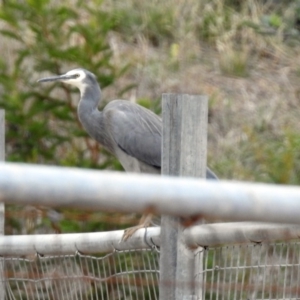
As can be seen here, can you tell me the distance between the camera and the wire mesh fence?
2795 millimetres

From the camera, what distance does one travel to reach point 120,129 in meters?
6.09

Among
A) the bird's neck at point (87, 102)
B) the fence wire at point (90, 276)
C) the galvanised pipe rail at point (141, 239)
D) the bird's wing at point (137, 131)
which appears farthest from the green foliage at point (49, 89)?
the galvanised pipe rail at point (141, 239)

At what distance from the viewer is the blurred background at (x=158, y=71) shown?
7.16 meters

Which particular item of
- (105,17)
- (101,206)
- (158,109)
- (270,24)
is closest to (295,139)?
(158,109)

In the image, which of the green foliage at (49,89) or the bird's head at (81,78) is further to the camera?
the green foliage at (49,89)

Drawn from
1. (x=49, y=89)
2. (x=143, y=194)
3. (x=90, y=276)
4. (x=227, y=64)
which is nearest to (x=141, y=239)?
(x=90, y=276)

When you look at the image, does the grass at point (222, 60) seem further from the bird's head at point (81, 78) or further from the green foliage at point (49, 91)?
the bird's head at point (81, 78)

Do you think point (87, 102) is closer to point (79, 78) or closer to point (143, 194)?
point (79, 78)

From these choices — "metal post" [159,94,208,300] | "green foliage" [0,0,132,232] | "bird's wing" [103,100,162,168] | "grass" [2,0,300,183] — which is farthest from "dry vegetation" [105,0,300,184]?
"metal post" [159,94,208,300]

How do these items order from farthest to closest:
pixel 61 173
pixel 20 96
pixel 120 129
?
pixel 20 96 → pixel 120 129 → pixel 61 173

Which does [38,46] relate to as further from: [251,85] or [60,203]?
[60,203]

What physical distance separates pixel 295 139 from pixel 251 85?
6.14 feet

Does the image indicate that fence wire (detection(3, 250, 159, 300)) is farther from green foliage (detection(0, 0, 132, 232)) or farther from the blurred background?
green foliage (detection(0, 0, 132, 232))

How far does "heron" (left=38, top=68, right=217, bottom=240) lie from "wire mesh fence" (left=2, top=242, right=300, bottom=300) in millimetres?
1367
